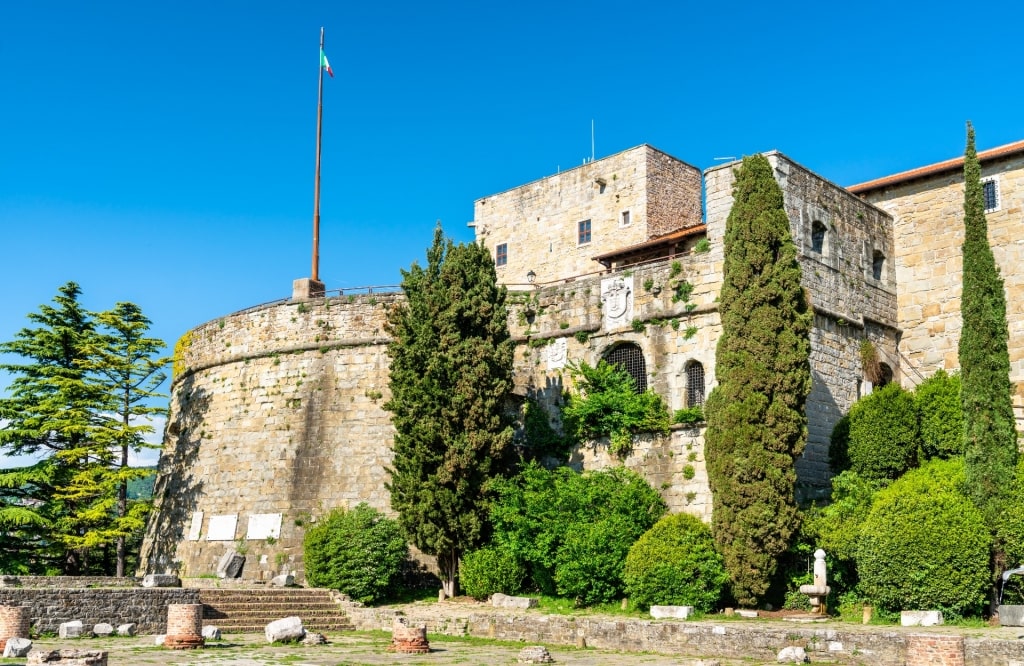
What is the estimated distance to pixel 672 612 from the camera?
68.7ft

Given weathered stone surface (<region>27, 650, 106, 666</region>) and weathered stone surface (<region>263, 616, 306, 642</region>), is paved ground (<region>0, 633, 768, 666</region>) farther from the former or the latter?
weathered stone surface (<region>27, 650, 106, 666</region>)

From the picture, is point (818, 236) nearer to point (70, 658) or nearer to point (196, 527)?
point (196, 527)

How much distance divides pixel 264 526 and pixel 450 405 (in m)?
7.66

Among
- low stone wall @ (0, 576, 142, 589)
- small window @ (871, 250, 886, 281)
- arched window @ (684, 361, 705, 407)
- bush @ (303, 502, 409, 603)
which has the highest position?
small window @ (871, 250, 886, 281)

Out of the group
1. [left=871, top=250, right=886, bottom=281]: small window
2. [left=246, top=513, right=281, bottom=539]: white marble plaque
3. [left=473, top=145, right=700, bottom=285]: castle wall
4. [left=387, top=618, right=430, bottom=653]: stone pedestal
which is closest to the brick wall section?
[left=387, top=618, right=430, bottom=653]: stone pedestal

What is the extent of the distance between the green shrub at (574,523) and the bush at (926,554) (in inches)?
204

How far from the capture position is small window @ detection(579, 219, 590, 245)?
3716 cm

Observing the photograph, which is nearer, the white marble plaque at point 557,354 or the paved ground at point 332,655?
the paved ground at point 332,655

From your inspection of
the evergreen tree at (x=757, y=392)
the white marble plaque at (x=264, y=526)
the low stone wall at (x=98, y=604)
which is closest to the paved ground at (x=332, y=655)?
the low stone wall at (x=98, y=604)

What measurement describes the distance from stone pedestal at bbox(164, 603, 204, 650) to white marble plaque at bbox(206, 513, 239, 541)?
9942 mm

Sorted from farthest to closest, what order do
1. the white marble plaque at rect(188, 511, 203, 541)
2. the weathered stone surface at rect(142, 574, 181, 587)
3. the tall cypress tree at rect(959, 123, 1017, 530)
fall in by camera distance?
the white marble plaque at rect(188, 511, 203, 541)
the weathered stone surface at rect(142, 574, 181, 587)
the tall cypress tree at rect(959, 123, 1017, 530)

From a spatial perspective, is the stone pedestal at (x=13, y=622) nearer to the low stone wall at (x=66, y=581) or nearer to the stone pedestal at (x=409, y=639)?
the low stone wall at (x=66, y=581)

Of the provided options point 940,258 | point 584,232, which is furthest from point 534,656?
point 584,232

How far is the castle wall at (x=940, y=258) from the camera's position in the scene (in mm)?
27109
